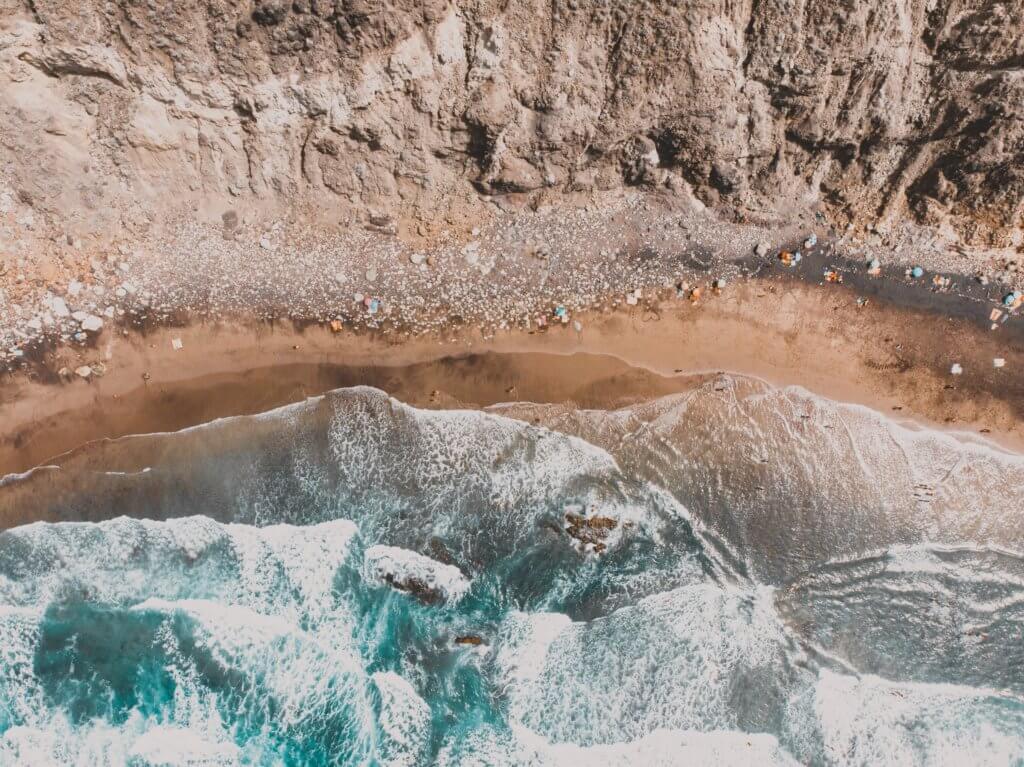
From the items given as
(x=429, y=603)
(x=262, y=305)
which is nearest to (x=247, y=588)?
(x=429, y=603)

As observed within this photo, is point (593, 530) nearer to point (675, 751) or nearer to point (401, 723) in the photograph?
point (675, 751)

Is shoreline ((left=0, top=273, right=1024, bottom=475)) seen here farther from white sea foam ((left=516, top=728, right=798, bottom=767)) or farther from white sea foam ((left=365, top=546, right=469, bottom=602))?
white sea foam ((left=516, top=728, right=798, bottom=767))

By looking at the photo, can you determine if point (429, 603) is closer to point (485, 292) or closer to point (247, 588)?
point (247, 588)

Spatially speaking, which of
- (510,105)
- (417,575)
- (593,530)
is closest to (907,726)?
(593,530)

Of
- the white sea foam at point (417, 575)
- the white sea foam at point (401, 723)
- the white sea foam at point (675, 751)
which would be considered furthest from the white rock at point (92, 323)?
the white sea foam at point (675, 751)

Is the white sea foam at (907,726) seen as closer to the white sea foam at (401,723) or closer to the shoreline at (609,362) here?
the shoreline at (609,362)

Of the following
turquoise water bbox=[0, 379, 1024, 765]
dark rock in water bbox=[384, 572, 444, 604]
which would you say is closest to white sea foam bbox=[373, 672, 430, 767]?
turquoise water bbox=[0, 379, 1024, 765]
